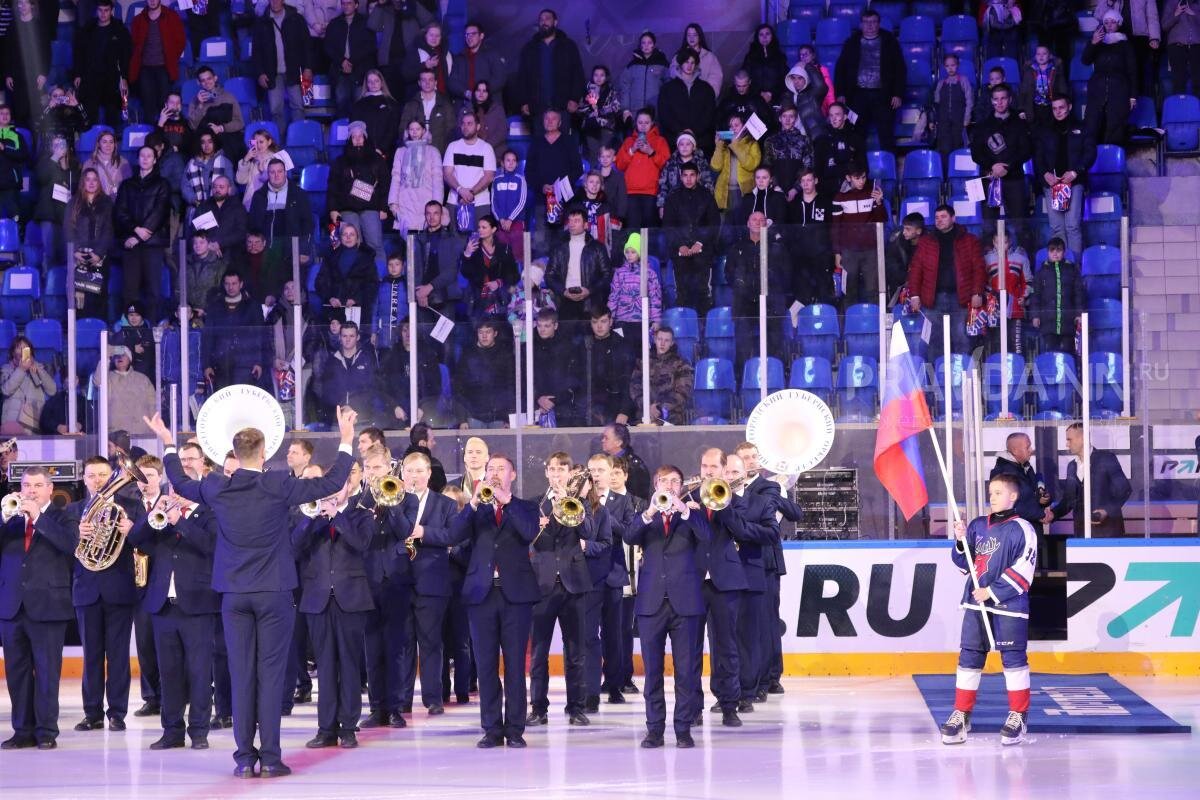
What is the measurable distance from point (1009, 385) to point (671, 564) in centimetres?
515

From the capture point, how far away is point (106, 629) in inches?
510

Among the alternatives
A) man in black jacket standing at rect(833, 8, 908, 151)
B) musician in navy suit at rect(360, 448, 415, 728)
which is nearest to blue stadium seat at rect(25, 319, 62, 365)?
musician in navy suit at rect(360, 448, 415, 728)

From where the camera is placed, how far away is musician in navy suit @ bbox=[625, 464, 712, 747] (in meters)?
11.5

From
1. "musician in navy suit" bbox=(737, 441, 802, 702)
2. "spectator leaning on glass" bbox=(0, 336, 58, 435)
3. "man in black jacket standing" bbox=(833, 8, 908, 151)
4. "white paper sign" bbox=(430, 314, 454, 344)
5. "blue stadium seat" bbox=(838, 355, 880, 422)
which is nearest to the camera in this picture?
"musician in navy suit" bbox=(737, 441, 802, 702)

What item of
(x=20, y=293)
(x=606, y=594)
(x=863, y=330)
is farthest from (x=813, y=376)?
(x=20, y=293)

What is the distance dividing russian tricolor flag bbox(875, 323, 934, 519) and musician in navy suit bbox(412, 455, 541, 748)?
14.6 feet

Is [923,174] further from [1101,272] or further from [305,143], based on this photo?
[305,143]

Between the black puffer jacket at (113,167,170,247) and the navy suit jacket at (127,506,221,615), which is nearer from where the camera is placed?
the navy suit jacket at (127,506,221,615)

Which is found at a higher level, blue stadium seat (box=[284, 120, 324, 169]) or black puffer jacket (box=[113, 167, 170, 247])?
blue stadium seat (box=[284, 120, 324, 169])

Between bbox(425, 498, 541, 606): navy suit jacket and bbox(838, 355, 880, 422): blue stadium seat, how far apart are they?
14.8 ft

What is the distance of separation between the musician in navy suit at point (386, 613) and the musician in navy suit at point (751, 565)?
2.47 m

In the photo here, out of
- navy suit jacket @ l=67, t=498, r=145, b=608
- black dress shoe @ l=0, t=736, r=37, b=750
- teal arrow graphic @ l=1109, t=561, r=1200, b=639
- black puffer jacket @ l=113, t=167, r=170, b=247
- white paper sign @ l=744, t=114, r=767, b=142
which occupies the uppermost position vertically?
white paper sign @ l=744, t=114, r=767, b=142

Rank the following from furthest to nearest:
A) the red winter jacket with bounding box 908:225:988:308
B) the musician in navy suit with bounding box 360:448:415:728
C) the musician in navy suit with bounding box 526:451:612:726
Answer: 1. the red winter jacket with bounding box 908:225:988:308
2. the musician in navy suit with bounding box 526:451:612:726
3. the musician in navy suit with bounding box 360:448:415:728

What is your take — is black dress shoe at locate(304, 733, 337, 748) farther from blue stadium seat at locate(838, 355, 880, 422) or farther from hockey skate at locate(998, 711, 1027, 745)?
blue stadium seat at locate(838, 355, 880, 422)
